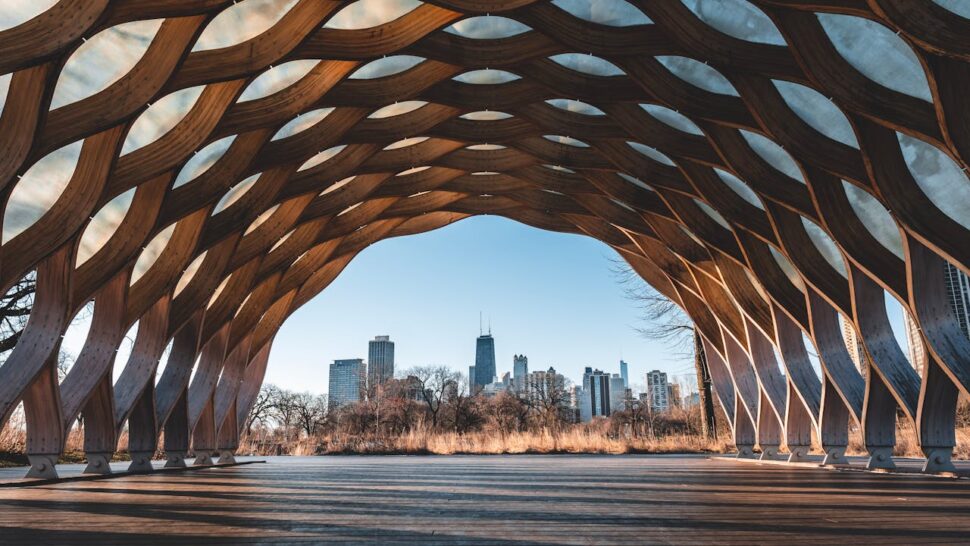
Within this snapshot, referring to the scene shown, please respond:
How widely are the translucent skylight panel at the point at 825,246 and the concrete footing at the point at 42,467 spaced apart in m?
16.1

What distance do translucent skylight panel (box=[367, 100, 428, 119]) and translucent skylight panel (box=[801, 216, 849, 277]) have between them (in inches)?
370

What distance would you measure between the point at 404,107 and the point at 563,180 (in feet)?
22.6

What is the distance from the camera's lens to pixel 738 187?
1669cm

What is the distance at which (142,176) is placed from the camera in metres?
11.2

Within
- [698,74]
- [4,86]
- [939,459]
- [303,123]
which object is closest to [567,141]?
[698,74]

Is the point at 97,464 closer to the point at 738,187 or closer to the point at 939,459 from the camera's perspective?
the point at 738,187

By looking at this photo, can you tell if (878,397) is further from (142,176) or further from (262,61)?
(142,176)

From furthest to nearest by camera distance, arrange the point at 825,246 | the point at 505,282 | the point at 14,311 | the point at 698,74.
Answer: the point at 505,282 → the point at 14,311 → the point at 825,246 → the point at 698,74

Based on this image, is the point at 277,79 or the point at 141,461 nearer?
the point at 277,79

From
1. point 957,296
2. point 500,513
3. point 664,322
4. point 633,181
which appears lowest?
point 500,513

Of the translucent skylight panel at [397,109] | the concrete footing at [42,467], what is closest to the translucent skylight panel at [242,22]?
the translucent skylight panel at [397,109]

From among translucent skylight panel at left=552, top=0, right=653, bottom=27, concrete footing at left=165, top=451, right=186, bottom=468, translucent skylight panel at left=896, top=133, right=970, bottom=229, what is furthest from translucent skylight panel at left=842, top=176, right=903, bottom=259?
concrete footing at left=165, top=451, right=186, bottom=468

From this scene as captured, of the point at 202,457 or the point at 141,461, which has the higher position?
the point at 141,461

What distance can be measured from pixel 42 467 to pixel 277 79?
8.11 metres
